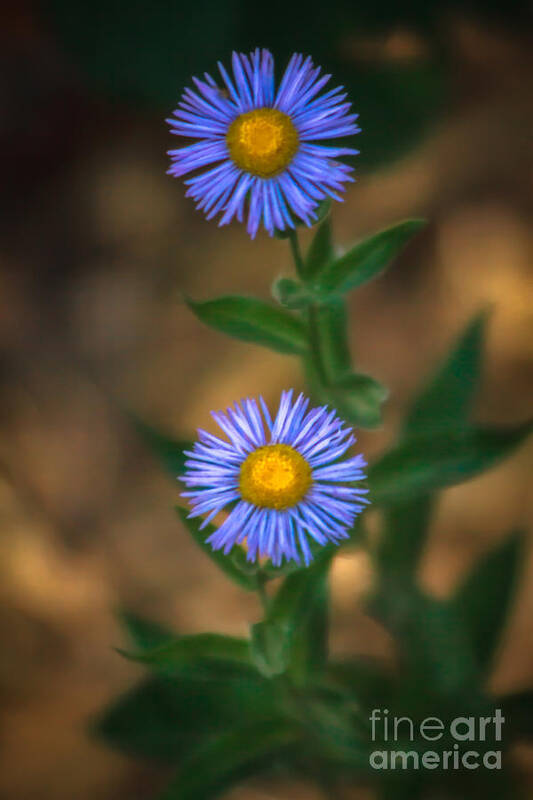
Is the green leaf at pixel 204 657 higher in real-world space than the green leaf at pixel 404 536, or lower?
lower

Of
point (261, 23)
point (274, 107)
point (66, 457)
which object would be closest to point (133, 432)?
point (66, 457)

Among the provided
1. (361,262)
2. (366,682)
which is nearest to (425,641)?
(366,682)

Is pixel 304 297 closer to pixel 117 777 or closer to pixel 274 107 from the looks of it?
pixel 274 107

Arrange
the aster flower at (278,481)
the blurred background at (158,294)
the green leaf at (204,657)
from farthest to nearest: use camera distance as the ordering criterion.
Result: the blurred background at (158,294)
the green leaf at (204,657)
the aster flower at (278,481)

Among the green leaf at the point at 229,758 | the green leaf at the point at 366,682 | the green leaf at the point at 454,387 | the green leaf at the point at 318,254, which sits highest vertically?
the green leaf at the point at 454,387

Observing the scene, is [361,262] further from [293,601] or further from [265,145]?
[293,601]

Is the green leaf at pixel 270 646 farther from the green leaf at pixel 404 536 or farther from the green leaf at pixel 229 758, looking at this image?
the green leaf at pixel 404 536

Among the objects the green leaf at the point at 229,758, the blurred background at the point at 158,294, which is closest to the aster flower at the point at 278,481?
the green leaf at the point at 229,758

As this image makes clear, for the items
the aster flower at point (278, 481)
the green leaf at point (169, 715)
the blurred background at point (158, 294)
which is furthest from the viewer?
the blurred background at point (158, 294)
